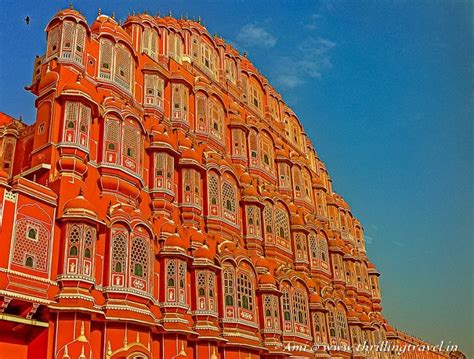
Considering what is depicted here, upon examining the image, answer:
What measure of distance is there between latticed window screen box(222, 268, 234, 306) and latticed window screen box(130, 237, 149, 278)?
499 centimetres

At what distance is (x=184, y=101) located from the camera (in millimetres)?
30188

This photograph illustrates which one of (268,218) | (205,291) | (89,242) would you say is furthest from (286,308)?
(89,242)

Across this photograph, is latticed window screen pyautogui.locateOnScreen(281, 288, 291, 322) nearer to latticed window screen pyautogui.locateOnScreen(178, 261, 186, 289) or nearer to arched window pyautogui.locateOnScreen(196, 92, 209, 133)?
latticed window screen pyautogui.locateOnScreen(178, 261, 186, 289)

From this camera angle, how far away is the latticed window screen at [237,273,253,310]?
2603 cm

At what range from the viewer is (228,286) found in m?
25.6

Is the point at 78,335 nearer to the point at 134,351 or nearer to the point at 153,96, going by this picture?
the point at 134,351

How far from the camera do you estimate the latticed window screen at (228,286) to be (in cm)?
2534

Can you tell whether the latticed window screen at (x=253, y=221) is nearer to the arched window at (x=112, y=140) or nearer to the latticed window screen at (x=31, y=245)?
the arched window at (x=112, y=140)

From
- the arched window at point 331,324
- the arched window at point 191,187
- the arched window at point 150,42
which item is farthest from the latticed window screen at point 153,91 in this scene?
the arched window at point 331,324

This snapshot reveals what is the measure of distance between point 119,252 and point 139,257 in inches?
38.7

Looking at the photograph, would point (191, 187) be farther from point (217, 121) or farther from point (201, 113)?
point (217, 121)

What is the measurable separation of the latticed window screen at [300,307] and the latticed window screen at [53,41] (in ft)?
60.1

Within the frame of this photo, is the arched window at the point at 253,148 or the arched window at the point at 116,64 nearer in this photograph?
the arched window at the point at 116,64

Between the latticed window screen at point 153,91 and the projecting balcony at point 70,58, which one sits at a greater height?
the latticed window screen at point 153,91
